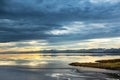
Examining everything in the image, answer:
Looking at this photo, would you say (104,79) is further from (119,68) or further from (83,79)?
(119,68)

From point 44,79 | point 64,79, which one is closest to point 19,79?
point 44,79

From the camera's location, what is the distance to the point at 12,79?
177 feet

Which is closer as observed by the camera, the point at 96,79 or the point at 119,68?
the point at 96,79

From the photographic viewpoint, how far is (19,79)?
178 ft

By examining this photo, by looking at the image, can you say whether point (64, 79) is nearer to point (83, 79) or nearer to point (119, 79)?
point (83, 79)

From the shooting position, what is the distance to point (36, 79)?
5456 cm

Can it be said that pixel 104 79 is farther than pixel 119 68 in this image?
No

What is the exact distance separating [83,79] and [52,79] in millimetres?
5982

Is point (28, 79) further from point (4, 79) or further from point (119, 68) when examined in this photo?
point (119, 68)

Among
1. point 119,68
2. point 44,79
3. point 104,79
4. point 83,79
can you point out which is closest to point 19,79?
point 44,79

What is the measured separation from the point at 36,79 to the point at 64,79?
214 inches

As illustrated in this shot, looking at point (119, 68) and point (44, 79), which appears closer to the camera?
point (44, 79)

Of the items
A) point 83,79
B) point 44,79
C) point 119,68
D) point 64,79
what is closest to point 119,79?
point 83,79

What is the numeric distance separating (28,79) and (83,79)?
10.6 metres
